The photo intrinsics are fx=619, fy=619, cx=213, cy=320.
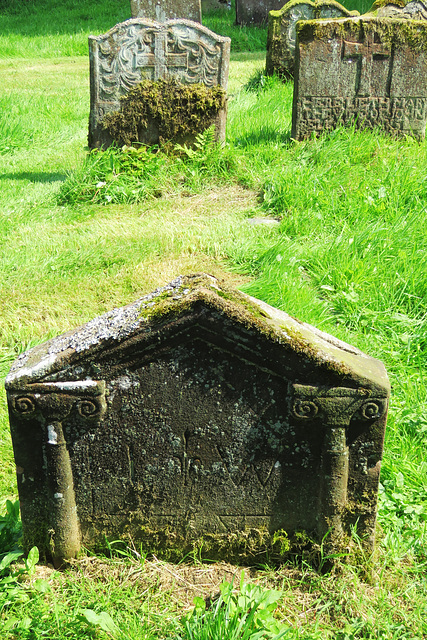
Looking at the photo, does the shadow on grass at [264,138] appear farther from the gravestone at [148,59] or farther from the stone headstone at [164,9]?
the stone headstone at [164,9]

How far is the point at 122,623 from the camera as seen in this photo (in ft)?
6.77

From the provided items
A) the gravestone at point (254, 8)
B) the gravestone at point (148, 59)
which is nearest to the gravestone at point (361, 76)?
the gravestone at point (148, 59)

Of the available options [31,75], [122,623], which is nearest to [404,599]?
[122,623]

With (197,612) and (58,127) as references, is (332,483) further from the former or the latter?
(58,127)

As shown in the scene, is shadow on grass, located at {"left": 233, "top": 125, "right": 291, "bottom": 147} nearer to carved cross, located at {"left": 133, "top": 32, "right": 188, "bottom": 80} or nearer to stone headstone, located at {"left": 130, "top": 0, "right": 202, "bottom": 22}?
carved cross, located at {"left": 133, "top": 32, "right": 188, "bottom": 80}

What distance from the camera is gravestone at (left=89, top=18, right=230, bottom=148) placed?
612 cm

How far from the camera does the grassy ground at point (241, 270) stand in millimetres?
2143

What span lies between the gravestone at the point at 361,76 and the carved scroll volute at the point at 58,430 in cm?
516

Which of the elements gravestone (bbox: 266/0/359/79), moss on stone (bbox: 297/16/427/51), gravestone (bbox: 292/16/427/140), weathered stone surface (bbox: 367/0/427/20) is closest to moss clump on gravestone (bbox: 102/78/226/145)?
gravestone (bbox: 292/16/427/140)

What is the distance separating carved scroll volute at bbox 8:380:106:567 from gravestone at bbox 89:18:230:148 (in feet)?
16.2

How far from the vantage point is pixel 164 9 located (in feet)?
26.3

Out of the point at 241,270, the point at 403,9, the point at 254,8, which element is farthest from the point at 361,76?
the point at 254,8

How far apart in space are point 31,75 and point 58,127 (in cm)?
397

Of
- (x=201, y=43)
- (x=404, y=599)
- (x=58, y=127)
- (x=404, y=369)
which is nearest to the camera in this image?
(x=404, y=599)
